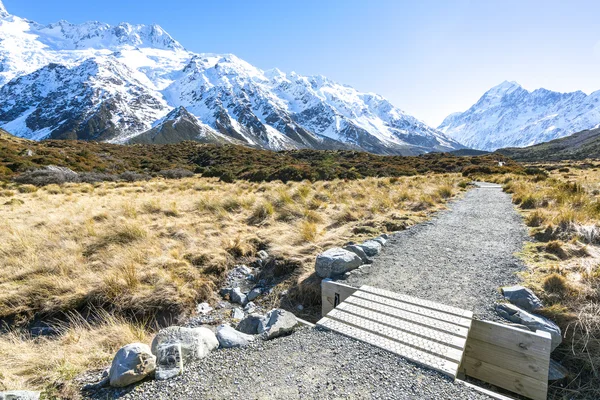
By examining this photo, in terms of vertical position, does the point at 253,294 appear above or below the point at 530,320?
below

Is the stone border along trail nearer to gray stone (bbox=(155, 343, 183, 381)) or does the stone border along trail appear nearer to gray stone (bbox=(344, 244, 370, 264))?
gray stone (bbox=(155, 343, 183, 381))

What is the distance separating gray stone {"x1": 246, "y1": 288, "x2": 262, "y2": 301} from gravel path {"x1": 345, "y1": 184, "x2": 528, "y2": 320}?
2014mm

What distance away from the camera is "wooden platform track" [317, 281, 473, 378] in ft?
10.2

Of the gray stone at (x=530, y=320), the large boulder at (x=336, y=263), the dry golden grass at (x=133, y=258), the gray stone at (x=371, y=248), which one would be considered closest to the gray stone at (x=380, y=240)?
the gray stone at (x=371, y=248)

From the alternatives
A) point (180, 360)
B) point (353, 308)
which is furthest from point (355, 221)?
point (180, 360)

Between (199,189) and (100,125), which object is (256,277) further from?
(100,125)

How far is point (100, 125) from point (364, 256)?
207m

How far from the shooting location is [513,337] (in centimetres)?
350

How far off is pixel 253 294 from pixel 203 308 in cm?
103

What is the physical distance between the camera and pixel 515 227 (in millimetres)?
7961

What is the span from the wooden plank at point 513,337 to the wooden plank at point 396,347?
3.72 ft

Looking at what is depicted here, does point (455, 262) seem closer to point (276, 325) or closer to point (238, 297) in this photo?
point (276, 325)

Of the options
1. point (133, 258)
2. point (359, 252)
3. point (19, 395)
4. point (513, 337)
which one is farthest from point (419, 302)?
point (133, 258)

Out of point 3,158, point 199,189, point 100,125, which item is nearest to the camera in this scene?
point 199,189
